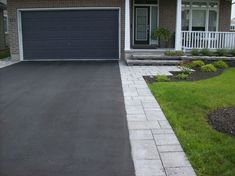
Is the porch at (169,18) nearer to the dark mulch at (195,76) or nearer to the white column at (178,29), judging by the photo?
the white column at (178,29)

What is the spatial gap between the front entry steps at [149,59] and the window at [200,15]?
3.57 meters

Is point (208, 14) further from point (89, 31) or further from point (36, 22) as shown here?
point (36, 22)

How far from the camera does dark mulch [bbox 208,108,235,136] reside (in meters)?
5.35

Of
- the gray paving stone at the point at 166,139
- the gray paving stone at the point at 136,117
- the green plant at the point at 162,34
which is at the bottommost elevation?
the gray paving stone at the point at 166,139

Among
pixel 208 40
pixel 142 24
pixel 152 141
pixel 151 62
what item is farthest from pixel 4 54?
pixel 152 141

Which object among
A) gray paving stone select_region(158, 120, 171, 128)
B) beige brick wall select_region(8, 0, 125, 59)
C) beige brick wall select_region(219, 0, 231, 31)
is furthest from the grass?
gray paving stone select_region(158, 120, 171, 128)

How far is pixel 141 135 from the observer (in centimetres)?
511

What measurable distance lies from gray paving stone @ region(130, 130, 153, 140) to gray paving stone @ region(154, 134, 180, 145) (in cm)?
11

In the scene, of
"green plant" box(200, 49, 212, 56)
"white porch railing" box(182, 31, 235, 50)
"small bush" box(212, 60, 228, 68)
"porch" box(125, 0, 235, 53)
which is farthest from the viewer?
"porch" box(125, 0, 235, 53)

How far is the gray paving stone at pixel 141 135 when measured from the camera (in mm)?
4984

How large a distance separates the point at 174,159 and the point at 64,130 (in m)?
2.02

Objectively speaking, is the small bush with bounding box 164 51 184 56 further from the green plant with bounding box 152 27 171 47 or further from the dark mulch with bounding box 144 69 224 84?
the dark mulch with bounding box 144 69 224 84

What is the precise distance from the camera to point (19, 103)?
736cm

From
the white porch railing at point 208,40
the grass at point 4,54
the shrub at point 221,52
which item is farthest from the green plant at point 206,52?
the grass at point 4,54
